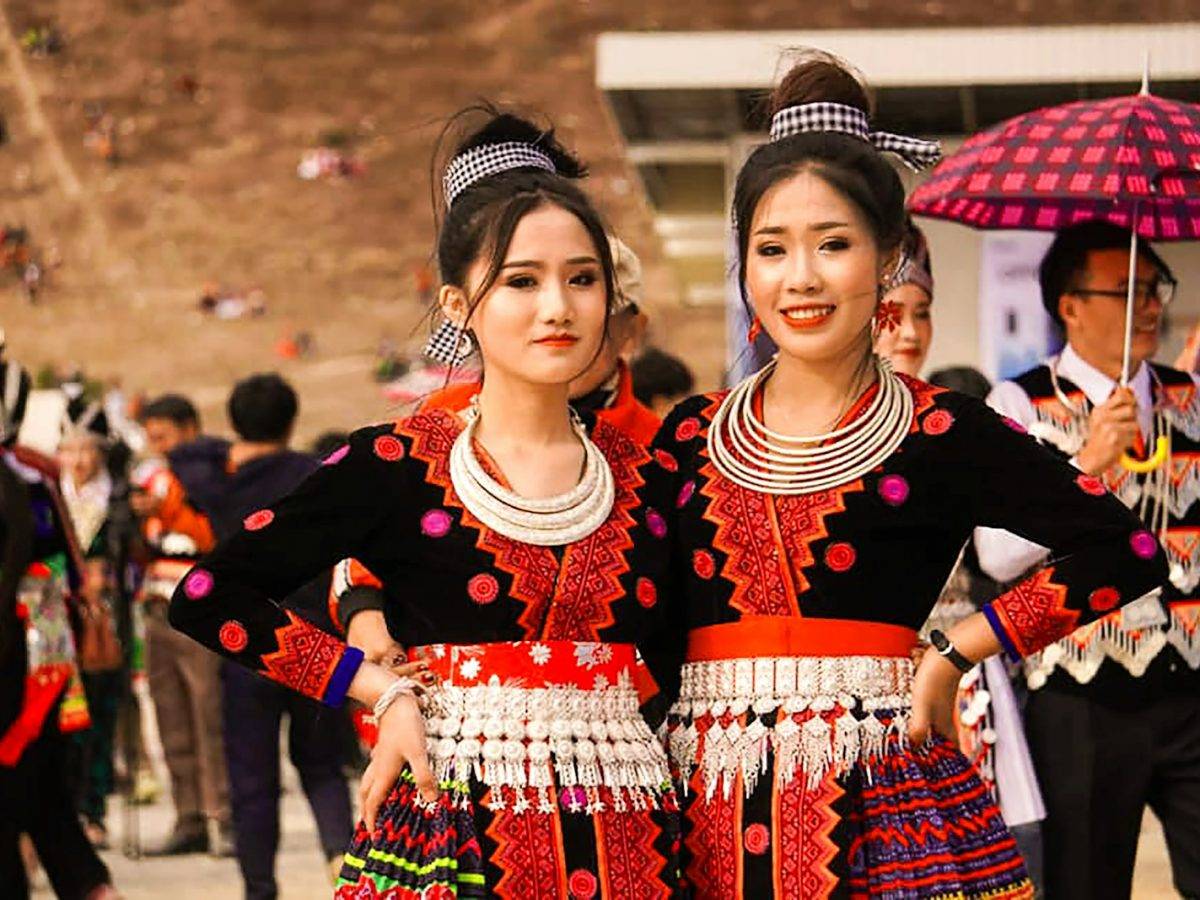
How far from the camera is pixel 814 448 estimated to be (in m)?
3.37

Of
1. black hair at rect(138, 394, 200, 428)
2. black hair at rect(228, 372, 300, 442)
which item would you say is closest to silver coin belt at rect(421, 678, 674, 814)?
black hair at rect(228, 372, 300, 442)

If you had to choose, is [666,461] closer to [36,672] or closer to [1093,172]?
[1093,172]

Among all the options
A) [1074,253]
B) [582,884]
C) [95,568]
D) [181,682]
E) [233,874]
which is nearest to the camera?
[582,884]

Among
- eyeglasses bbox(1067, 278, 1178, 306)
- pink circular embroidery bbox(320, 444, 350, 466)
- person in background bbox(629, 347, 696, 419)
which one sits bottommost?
pink circular embroidery bbox(320, 444, 350, 466)

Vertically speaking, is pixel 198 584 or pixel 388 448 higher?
pixel 388 448

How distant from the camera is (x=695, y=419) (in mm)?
3539

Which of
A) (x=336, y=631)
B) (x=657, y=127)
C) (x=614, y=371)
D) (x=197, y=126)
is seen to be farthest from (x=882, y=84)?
(x=197, y=126)

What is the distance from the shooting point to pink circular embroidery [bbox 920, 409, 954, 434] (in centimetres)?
335

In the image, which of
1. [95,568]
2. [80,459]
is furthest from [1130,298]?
[80,459]

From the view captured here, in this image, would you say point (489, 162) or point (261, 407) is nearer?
point (489, 162)

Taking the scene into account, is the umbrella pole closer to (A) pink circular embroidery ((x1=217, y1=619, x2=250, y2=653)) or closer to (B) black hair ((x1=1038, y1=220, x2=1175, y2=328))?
(B) black hair ((x1=1038, y1=220, x2=1175, y2=328))

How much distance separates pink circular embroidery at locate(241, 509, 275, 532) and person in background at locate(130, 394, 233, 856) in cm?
632

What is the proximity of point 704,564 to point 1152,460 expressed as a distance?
5.26 ft

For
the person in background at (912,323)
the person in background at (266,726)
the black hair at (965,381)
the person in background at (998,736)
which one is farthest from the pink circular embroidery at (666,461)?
the person in background at (266,726)
